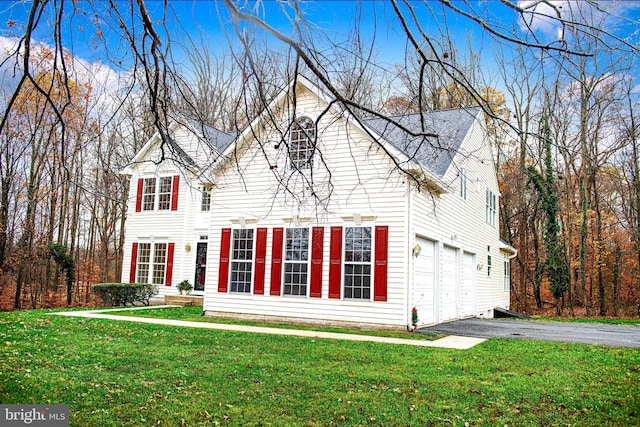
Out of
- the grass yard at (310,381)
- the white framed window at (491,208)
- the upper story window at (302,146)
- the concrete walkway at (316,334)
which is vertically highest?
the white framed window at (491,208)

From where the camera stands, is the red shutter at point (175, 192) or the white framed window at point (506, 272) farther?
the white framed window at point (506, 272)

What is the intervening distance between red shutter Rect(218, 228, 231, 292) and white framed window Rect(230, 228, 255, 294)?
0.47 ft

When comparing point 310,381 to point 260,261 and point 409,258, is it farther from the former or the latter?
point 260,261

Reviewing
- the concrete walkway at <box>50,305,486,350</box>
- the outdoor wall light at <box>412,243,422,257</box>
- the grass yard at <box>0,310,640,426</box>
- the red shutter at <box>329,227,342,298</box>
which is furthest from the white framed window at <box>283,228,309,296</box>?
the grass yard at <box>0,310,640,426</box>

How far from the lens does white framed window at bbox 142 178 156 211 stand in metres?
20.4

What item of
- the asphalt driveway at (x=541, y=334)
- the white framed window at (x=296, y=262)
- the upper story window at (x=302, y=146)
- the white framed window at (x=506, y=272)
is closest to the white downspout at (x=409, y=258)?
the asphalt driveway at (x=541, y=334)

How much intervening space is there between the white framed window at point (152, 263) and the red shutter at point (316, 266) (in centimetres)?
896

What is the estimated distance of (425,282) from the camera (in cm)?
1312

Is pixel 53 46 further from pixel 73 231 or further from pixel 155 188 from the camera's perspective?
pixel 73 231

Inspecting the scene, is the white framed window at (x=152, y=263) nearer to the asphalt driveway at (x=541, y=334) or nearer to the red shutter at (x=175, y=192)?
the red shutter at (x=175, y=192)

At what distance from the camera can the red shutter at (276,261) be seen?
523 inches

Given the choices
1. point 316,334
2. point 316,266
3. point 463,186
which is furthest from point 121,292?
point 463,186

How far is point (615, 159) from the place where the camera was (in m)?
23.3

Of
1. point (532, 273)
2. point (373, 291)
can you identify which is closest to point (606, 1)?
point (373, 291)
